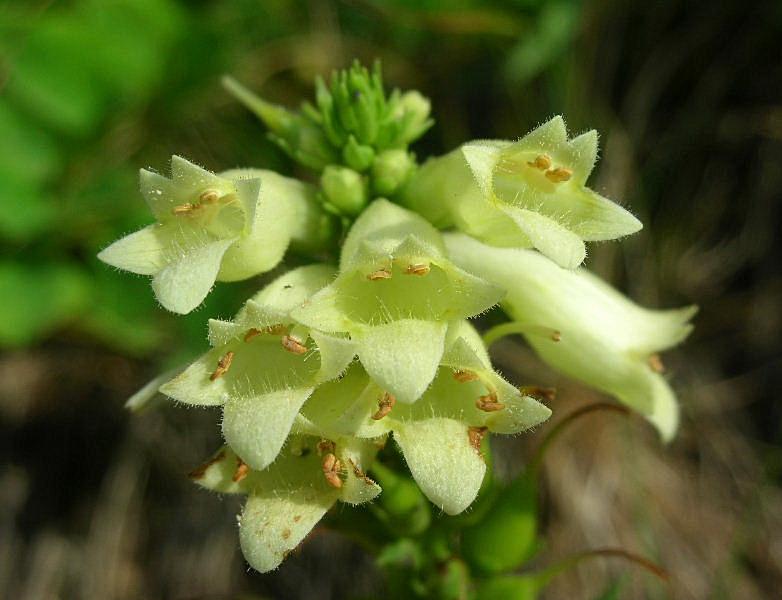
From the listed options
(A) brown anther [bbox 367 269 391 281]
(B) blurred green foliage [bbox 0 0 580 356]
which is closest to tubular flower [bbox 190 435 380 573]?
(A) brown anther [bbox 367 269 391 281]

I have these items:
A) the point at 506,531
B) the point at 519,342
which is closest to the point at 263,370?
the point at 506,531

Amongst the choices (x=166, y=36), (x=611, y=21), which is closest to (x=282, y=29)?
(x=166, y=36)

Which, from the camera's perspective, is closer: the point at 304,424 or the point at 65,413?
the point at 304,424

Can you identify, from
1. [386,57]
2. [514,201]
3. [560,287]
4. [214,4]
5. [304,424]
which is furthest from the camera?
[386,57]

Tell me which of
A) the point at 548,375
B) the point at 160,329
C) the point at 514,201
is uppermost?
the point at 514,201

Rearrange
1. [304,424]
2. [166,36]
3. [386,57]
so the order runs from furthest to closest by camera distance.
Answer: [386,57] < [166,36] < [304,424]

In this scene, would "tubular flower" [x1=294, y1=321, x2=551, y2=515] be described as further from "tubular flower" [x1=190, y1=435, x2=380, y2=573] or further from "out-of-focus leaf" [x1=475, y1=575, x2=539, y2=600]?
"out-of-focus leaf" [x1=475, y1=575, x2=539, y2=600]

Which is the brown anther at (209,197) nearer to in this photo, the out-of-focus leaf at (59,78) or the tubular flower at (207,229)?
the tubular flower at (207,229)

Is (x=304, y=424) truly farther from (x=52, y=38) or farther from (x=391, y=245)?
(x=52, y=38)
